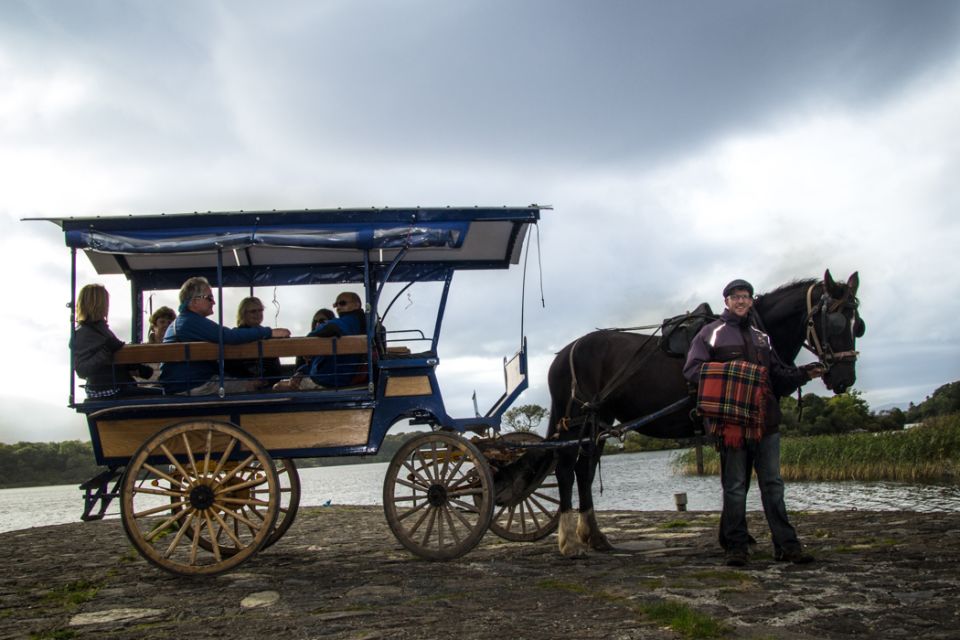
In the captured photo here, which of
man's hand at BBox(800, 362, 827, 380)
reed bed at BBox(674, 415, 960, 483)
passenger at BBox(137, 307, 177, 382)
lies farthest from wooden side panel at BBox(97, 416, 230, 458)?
reed bed at BBox(674, 415, 960, 483)

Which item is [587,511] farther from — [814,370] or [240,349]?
[240,349]

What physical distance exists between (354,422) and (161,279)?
3326 mm

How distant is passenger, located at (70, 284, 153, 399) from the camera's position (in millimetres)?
6859

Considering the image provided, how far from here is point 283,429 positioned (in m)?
7.16

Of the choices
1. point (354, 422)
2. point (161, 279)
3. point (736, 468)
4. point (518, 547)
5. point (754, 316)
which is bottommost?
point (518, 547)

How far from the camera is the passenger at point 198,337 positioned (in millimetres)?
7008

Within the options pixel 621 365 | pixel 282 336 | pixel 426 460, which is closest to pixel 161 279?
pixel 282 336

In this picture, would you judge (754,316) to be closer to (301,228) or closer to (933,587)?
(933,587)

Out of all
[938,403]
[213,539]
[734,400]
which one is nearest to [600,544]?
[734,400]

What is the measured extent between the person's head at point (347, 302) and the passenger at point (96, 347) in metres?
2.07

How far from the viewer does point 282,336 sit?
7.57 metres

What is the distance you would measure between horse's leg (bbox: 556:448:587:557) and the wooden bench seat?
7.98 ft

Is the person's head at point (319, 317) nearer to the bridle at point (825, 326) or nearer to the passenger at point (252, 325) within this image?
the passenger at point (252, 325)

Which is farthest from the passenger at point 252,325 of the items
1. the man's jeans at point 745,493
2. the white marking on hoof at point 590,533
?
the man's jeans at point 745,493
